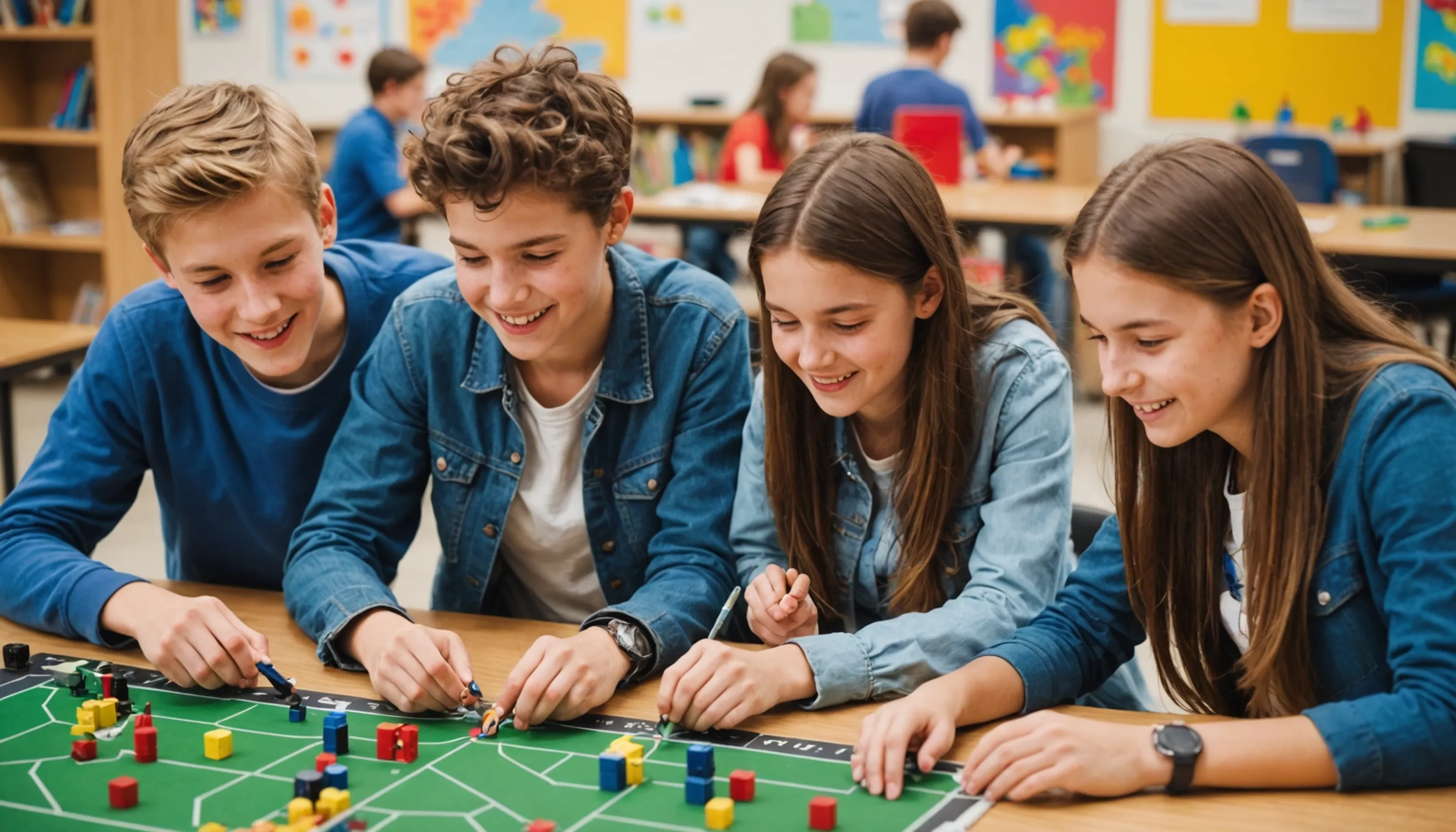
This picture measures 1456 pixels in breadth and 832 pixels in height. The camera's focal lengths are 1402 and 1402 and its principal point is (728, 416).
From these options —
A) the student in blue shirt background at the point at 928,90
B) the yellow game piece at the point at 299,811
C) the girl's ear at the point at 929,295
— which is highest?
the student in blue shirt background at the point at 928,90

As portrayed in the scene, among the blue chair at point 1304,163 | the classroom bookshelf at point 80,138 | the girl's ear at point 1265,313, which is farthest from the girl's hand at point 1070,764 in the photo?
the classroom bookshelf at point 80,138

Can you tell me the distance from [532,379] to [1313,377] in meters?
0.94

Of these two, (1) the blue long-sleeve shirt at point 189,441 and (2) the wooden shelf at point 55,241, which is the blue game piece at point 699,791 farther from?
(2) the wooden shelf at point 55,241

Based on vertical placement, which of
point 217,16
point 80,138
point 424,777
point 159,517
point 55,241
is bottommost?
point 159,517

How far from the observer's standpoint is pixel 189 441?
6.22ft

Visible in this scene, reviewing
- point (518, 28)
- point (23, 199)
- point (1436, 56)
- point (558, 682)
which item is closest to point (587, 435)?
point (558, 682)

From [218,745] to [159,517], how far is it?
2.21 meters

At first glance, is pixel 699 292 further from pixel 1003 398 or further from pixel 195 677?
pixel 195 677

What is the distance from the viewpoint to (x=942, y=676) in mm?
1371

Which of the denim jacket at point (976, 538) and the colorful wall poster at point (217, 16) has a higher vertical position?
the colorful wall poster at point (217, 16)

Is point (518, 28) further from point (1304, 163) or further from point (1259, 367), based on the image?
point (1259, 367)

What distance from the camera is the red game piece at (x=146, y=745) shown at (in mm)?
1291

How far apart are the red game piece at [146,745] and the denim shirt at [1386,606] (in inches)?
32.1

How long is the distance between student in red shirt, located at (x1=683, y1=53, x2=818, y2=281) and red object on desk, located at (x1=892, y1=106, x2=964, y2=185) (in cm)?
78
